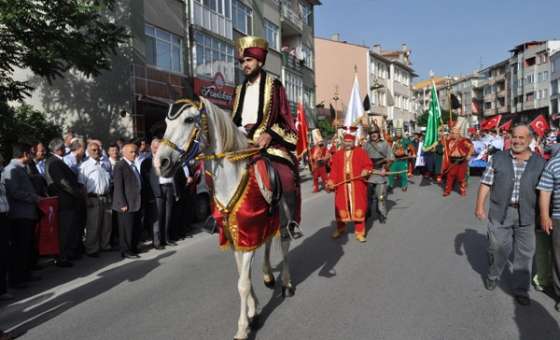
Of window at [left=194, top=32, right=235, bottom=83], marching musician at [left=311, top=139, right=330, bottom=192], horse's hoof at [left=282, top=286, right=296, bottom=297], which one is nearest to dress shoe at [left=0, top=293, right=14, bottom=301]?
horse's hoof at [left=282, top=286, right=296, bottom=297]

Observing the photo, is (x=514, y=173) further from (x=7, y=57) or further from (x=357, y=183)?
(x=7, y=57)

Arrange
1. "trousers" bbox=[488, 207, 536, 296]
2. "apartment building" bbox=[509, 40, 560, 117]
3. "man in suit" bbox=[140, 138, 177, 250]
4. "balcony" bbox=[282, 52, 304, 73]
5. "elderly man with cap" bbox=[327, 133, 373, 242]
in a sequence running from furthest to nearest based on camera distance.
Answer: "apartment building" bbox=[509, 40, 560, 117], "balcony" bbox=[282, 52, 304, 73], "elderly man with cap" bbox=[327, 133, 373, 242], "man in suit" bbox=[140, 138, 177, 250], "trousers" bbox=[488, 207, 536, 296]

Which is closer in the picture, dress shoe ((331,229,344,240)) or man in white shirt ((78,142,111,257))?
man in white shirt ((78,142,111,257))

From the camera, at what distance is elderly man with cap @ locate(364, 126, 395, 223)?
9531 millimetres

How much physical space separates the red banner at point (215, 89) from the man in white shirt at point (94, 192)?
1197 cm

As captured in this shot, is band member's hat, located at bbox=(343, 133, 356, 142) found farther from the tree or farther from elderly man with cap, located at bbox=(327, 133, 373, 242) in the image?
the tree

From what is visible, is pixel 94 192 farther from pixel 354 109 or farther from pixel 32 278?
pixel 354 109

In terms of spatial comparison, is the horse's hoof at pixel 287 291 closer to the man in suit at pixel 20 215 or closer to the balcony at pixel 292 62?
the man in suit at pixel 20 215

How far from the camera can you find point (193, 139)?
3.55 m

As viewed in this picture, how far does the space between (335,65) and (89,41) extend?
135 feet

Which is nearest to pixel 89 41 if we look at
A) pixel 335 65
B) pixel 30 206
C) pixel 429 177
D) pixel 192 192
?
pixel 192 192

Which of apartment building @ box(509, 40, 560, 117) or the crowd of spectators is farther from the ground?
apartment building @ box(509, 40, 560, 117)

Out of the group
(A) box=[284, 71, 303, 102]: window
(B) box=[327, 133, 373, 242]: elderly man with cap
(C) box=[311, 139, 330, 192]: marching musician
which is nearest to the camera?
(B) box=[327, 133, 373, 242]: elderly man with cap

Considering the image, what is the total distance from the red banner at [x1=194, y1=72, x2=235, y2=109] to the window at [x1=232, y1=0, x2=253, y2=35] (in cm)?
470
